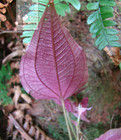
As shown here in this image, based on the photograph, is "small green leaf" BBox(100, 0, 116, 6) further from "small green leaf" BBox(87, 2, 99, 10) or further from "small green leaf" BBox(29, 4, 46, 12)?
"small green leaf" BBox(29, 4, 46, 12)

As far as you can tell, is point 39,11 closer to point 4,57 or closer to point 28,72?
point 28,72

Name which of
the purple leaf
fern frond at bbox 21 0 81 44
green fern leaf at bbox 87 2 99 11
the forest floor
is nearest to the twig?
the forest floor

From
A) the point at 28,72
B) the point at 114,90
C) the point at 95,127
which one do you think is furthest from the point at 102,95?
the point at 28,72

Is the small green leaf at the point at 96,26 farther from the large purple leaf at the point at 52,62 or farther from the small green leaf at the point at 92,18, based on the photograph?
the large purple leaf at the point at 52,62

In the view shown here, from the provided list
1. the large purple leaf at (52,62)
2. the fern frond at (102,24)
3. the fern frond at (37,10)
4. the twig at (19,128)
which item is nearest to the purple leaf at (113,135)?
the large purple leaf at (52,62)

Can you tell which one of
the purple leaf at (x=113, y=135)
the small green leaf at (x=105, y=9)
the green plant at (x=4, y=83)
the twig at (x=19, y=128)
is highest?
the small green leaf at (x=105, y=9)

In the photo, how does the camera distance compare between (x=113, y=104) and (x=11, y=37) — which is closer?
(x=113, y=104)
